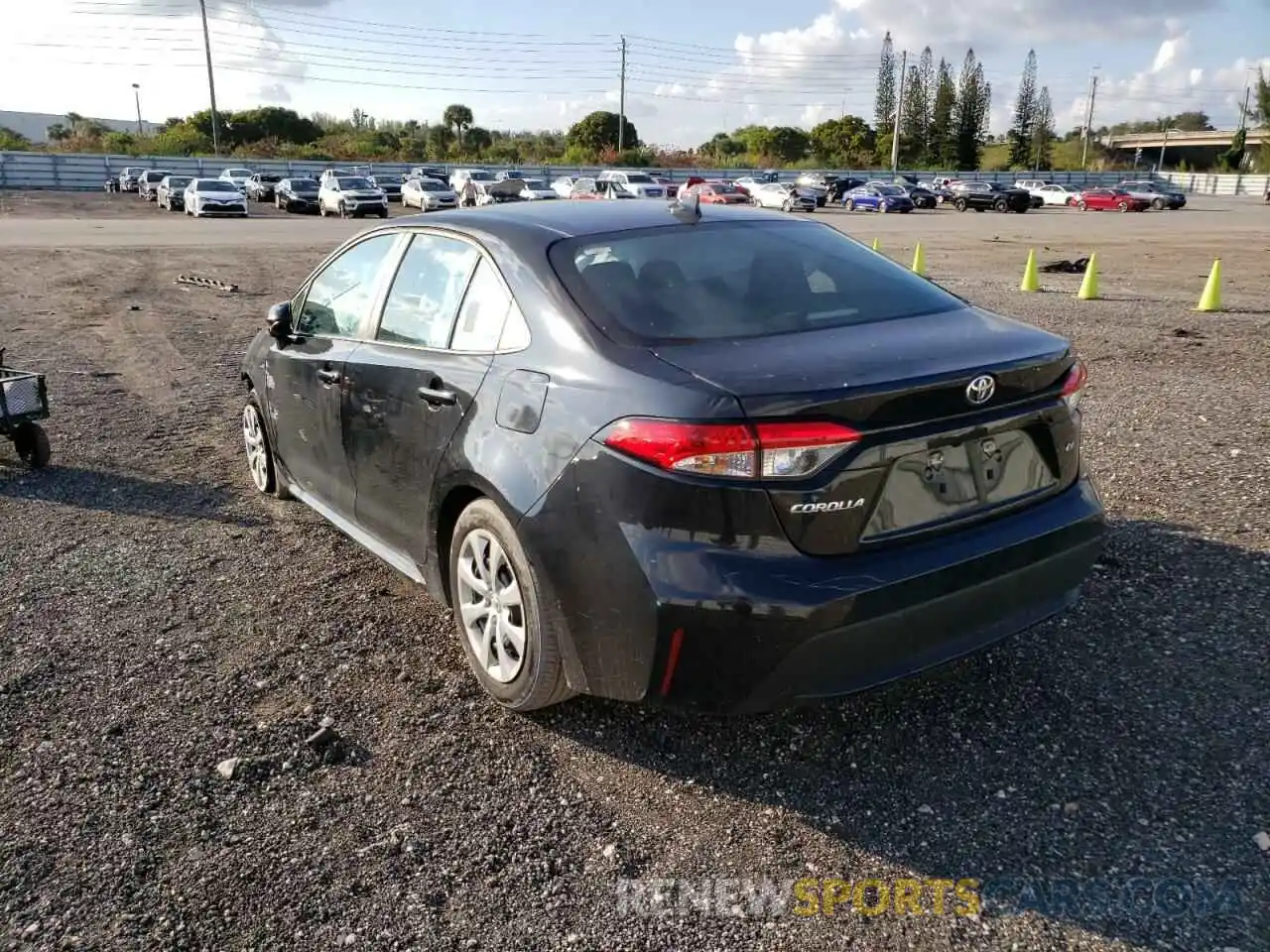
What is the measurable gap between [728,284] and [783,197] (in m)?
46.3

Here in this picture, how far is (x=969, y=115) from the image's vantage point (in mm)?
100375

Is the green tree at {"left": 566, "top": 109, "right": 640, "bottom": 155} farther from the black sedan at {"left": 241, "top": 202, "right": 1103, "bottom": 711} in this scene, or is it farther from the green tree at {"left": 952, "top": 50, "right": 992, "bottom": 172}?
the black sedan at {"left": 241, "top": 202, "right": 1103, "bottom": 711}

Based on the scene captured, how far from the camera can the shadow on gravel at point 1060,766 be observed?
2586mm

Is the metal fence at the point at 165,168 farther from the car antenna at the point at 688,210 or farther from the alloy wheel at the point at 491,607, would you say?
the alloy wheel at the point at 491,607

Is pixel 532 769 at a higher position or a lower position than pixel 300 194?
lower

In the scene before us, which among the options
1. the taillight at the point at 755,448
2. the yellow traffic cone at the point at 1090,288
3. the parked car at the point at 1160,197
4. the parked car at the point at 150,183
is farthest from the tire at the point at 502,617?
the parked car at the point at 1160,197

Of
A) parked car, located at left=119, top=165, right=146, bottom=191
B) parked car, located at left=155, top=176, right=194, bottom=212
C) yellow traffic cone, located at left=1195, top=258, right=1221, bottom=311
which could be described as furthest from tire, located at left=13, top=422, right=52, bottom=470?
parked car, located at left=119, top=165, right=146, bottom=191

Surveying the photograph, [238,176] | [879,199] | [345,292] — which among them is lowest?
[345,292]

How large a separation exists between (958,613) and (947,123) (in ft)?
356

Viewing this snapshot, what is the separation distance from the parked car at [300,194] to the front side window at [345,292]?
134 feet

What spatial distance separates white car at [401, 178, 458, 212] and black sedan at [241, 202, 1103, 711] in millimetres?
39887

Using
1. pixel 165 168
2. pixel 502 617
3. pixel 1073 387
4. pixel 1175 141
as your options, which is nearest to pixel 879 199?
pixel 165 168

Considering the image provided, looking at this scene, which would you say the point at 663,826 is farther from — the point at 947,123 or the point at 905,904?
the point at 947,123

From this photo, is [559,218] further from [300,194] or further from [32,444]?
[300,194]
